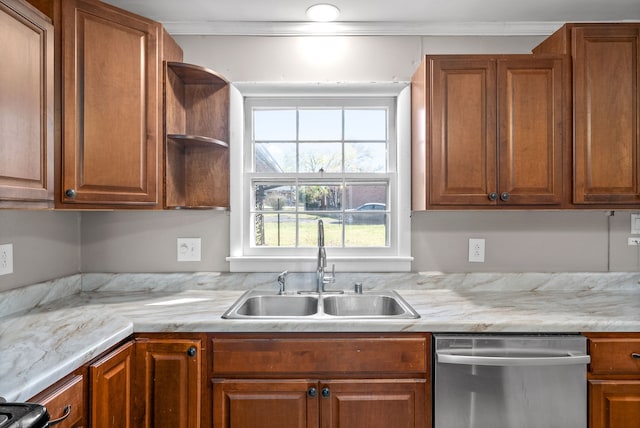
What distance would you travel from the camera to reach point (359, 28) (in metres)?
2.07

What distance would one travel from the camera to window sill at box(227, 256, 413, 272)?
2088mm

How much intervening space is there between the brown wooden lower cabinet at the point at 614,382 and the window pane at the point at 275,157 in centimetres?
168

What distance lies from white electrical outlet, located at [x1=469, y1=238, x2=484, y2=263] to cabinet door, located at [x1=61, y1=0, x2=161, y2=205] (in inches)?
66.6

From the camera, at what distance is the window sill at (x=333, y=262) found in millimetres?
2088

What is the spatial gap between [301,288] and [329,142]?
2.85 ft

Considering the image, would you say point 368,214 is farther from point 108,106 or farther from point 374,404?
point 108,106

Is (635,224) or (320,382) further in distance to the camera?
(635,224)

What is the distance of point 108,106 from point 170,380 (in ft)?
3.84

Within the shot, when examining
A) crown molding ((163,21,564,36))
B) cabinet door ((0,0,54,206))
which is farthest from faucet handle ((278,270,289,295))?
crown molding ((163,21,564,36))

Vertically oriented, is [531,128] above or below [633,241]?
above

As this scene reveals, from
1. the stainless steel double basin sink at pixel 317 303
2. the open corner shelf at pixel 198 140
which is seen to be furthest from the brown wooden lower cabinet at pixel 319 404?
the open corner shelf at pixel 198 140

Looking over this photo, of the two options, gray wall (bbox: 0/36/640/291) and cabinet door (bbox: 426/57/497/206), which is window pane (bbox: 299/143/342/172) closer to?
gray wall (bbox: 0/36/640/291)

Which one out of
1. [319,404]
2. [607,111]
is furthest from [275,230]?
[607,111]

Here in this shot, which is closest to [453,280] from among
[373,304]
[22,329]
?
[373,304]
